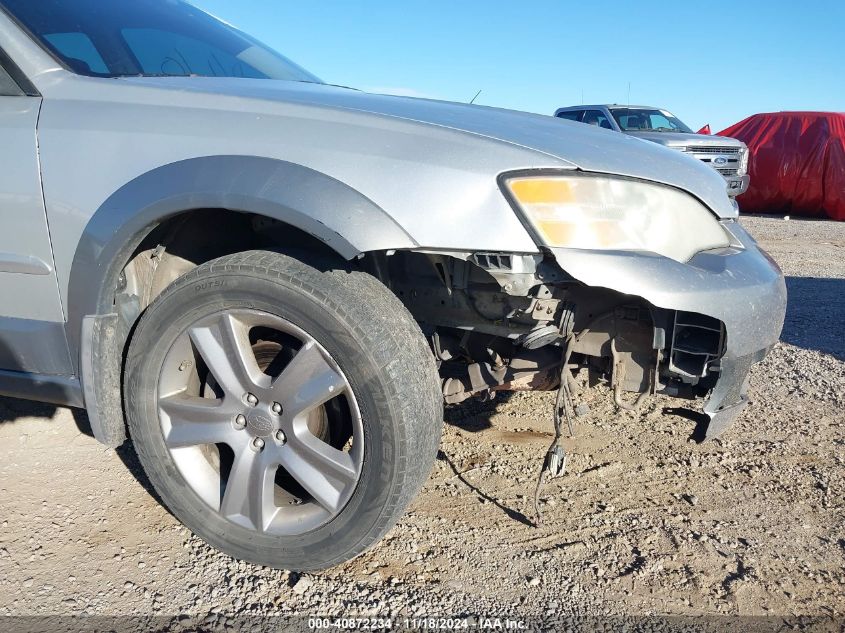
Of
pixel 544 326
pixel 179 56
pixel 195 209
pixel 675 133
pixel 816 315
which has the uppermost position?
pixel 179 56

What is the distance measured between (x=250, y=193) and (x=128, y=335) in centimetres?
75

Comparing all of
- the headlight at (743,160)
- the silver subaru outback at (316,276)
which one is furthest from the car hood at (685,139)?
A: the silver subaru outback at (316,276)

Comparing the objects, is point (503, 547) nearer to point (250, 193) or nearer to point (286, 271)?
point (286, 271)

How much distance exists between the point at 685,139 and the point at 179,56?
11049mm

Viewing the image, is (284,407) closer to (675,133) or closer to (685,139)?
(685,139)

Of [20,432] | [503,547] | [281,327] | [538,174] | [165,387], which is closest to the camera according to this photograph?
[538,174]

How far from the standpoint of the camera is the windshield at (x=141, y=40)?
7.22 feet

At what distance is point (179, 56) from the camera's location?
2.59m

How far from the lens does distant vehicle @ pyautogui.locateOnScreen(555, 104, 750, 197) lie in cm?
1166

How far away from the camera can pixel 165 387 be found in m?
2.02

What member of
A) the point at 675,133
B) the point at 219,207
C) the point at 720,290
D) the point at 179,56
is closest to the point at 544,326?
the point at 720,290

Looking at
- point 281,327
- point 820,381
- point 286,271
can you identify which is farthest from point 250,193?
point 820,381

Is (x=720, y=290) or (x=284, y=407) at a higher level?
(x=720, y=290)

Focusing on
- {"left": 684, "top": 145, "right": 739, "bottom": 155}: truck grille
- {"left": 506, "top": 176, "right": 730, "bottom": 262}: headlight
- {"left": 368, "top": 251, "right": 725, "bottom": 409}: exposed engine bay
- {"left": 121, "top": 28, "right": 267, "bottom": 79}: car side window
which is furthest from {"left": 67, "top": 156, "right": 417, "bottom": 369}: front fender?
{"left": 684, "top": 145, "right": 739, "bottom": 155}: truck grille
